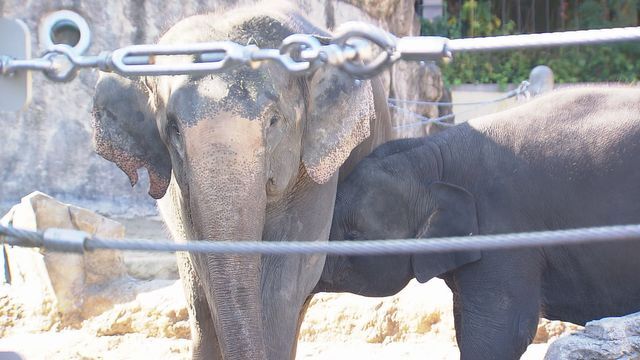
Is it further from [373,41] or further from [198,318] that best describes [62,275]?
[373,41]

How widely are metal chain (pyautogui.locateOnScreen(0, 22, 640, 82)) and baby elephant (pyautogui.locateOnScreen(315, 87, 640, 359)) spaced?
2156 mm

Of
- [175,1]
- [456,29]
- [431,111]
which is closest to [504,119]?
[175,1]

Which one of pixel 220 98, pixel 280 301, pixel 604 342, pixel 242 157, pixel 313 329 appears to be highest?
pixel 220 98

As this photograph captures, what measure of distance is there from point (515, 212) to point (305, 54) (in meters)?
2.30

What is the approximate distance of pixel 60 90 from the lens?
24.5 feet

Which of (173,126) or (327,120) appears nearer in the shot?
A: (173,126)

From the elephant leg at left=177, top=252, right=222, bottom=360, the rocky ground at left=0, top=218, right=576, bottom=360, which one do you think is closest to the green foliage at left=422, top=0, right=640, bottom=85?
the rocky ground at left=0, top=218, right=576, bottom=360

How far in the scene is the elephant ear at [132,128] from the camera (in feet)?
11.6

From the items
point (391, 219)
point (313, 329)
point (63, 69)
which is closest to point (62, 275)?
point (313, 329)

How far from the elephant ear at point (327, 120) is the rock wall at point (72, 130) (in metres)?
4.19

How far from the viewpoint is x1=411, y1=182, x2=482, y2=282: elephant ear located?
162 inches

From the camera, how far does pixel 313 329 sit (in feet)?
17.8

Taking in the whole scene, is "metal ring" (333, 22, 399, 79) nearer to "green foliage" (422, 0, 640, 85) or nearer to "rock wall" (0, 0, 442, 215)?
"rock wall" (0, 0, 442, 215)

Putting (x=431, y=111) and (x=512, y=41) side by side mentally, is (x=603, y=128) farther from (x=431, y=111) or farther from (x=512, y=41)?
(x=431, y=111)
